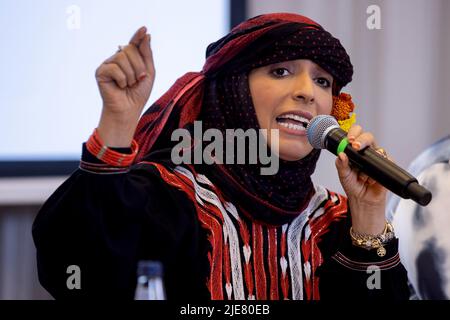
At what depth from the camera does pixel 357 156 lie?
97cm

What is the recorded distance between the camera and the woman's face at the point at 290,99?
1179 millimetres

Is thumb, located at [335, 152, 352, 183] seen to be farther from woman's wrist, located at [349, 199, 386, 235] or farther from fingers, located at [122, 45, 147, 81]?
fingers, located at [122, 45, 147, 81]

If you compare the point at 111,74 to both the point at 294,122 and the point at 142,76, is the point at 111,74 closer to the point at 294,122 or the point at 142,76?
the point at 142,76

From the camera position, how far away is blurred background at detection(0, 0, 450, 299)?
198cm

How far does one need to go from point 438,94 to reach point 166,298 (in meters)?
1.49

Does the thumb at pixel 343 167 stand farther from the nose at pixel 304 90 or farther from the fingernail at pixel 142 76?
the fingernail at pixel 142 76

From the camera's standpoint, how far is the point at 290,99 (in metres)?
1.19

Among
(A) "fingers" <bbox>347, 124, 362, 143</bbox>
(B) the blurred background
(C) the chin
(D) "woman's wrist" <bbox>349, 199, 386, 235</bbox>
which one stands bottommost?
(D) "woman's wrist" <bbox>349, 199, 386, 235</bbox>

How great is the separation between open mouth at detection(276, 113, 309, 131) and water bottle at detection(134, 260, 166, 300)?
37 centimetres

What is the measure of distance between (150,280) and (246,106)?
1.39 ft

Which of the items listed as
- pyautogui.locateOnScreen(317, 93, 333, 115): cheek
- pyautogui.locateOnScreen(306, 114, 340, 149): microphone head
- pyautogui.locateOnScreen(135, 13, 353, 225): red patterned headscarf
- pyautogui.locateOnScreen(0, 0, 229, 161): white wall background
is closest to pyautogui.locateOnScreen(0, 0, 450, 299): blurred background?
pyautogui.locateOnScreen(0, 0, 229, 161): white wall background

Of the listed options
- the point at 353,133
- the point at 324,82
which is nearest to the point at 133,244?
the point at 353,133

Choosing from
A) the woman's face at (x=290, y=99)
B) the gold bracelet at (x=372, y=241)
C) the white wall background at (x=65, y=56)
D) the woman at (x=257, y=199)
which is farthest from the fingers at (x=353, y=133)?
Answer: the white wall background at (x=65, y=56)
